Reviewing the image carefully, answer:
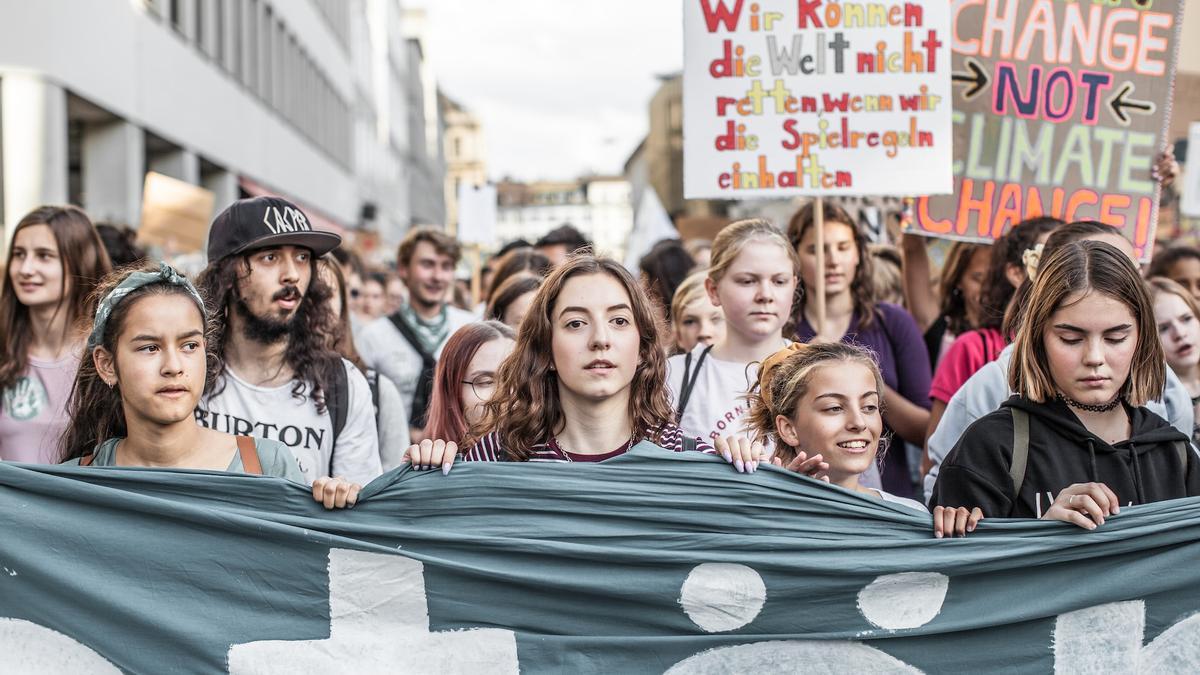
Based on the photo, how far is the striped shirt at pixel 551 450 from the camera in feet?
11.5

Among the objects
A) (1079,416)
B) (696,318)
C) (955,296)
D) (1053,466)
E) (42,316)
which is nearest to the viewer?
(1053,466)

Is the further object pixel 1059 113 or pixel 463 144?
pixel 463 144

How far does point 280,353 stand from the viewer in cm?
415

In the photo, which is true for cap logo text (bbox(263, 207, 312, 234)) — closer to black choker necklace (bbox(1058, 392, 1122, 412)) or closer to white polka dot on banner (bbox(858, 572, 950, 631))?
white polka dot on banner (bbox(858, 572, 950, 631))

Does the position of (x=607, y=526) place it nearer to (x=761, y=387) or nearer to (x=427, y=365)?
(x=761, y=387)

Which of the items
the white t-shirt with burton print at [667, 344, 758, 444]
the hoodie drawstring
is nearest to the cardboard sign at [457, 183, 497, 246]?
the white t-shirt with burton print at [667, 344, 758, 444]

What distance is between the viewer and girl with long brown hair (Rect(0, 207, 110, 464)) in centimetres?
444

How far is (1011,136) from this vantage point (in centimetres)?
594

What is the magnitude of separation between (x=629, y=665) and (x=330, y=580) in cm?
70

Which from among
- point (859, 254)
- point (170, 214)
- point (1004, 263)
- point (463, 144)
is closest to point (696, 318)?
point (859, 254)

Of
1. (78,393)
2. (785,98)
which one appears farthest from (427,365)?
(78,393)

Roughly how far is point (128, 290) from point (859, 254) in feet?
9.82

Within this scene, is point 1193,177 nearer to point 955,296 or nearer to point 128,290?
point 955,296

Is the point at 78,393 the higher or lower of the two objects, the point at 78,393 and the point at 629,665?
the higher
